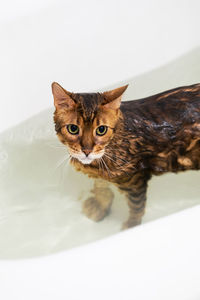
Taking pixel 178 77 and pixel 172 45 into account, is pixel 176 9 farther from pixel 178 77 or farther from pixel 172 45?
pixel 178 77

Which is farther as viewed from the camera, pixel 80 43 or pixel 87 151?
pixel 80 43

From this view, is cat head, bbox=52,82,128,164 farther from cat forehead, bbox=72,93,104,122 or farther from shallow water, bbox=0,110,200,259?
shallow water, bbox=0,110,200,259

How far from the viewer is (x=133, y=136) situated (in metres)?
1.40

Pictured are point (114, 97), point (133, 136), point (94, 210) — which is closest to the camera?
point (114, 97)

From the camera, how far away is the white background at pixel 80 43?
1782 millimetres

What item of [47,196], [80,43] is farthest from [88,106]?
[80,43]

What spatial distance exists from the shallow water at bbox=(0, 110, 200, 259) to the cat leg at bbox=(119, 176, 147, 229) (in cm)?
10

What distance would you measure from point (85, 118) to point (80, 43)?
848mm

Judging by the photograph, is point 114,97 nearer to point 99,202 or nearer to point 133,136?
point 133,136

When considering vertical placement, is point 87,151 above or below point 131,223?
above

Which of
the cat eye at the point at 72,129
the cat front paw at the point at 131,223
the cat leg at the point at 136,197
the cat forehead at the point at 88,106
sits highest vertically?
the cat forehead at the point at 88,106

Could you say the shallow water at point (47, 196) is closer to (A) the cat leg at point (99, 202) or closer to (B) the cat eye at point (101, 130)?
(A) the cat leg at point (99, 202)

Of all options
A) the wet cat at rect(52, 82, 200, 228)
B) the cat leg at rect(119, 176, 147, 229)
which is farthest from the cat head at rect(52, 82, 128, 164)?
the cat leg at rect(119, 176, 147, 229)

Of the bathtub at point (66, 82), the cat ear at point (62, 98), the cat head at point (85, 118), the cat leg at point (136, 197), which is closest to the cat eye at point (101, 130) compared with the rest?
the cat head at point (85, 118)
